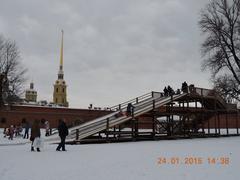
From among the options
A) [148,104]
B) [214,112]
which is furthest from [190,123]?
[148,104]

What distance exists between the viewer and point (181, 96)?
27109 millimetres

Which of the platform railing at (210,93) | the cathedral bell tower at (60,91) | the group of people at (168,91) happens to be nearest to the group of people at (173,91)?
the group of people at (168,91)

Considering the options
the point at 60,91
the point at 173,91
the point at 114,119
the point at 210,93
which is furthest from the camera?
the point at 60,91

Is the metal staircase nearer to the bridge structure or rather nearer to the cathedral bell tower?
the bridge structure

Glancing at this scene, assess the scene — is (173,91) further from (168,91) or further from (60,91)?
(60,91)

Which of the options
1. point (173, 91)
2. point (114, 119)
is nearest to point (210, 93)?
point (173, 91)

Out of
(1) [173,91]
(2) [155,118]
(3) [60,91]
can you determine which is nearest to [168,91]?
(1) [173,91]

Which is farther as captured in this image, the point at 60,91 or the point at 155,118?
the point at 60,91

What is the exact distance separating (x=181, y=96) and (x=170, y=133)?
11.5 feet

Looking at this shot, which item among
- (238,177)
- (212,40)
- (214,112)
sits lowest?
(238,177)

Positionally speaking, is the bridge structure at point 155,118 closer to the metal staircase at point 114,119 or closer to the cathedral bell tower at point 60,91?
the metal staircase at point 114,119

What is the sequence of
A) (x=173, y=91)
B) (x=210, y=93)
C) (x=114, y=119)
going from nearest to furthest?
1. (x=114, y=119)
2. (x=173, y=91)
3. (x=210, y=93)

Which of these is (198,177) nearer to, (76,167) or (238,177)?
(238,177)

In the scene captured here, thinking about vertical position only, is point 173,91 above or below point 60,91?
below
